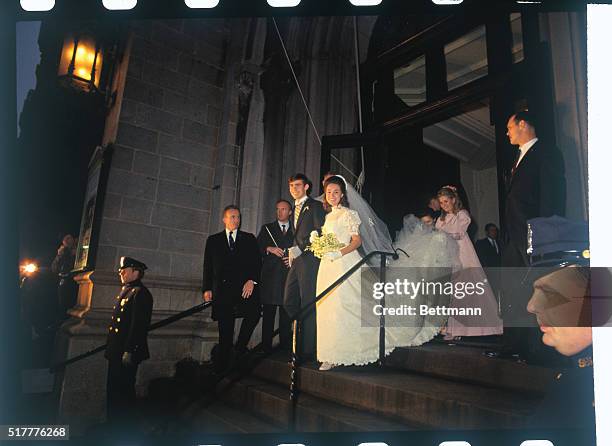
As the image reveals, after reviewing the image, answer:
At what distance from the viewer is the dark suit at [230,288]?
2953 millimetres

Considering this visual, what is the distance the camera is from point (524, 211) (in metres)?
2.28

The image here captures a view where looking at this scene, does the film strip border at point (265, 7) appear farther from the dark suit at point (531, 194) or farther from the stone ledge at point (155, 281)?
the stone ledge at point (155, 281)

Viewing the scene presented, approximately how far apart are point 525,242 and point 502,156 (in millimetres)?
819

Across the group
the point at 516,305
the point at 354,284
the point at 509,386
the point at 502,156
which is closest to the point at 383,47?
the point at 502,156

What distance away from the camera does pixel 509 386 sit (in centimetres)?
207

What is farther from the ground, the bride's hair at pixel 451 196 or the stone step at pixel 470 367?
the bride's hair at pixel 451 196

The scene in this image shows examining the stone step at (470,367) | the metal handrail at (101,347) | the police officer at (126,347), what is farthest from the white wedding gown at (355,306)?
the police officer at (126,347)

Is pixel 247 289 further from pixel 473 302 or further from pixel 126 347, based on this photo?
pixel 473 302

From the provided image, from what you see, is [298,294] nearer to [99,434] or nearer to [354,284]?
[354,284]

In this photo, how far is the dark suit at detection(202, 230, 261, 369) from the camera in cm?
295

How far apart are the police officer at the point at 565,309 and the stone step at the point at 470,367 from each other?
189 millimetres

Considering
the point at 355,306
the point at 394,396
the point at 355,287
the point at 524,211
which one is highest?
the point at 524,211

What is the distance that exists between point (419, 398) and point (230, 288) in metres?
1.53

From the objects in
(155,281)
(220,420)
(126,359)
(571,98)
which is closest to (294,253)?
(155,281)
